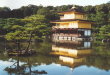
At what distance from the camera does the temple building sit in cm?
4559

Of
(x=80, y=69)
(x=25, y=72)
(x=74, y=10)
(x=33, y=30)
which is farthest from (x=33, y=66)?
(x=74, y=10)

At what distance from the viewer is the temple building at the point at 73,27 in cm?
4559

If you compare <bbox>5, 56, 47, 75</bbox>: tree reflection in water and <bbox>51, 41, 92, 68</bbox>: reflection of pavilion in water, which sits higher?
<bbox>5, 56, 47, 75</bbox>: tree reflection in water

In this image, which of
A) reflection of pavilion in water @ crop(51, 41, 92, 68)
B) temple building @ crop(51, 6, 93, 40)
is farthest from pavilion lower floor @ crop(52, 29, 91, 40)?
reflection of pavilion in water @ crop(51, 41, 92, 68)

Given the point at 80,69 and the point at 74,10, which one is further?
the point at 74,10

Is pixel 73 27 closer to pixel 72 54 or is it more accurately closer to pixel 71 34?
pixel 71 34

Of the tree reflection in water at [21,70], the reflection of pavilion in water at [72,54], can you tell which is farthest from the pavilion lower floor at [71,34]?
the tree reflection in water at [21,70]

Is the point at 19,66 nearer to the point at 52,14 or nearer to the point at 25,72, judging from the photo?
the point at 25,72

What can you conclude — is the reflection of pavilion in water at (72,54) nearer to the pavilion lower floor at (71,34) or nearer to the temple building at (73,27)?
the pavilion lower floor at (71,34)

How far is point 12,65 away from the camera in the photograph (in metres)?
16.0

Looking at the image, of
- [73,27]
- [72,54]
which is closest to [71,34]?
[73,27]

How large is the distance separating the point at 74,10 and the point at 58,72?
34.0m

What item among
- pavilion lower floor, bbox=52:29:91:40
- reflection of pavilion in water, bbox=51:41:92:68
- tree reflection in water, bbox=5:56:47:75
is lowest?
pavilion lower floor, bbox=52:29:91:40

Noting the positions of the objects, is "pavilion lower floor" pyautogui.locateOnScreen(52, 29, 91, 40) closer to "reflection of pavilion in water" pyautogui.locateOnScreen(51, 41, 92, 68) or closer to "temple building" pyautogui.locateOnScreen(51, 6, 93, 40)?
"temple building" pyautogui.locateOnScreen(51, 6, 93, 40)
